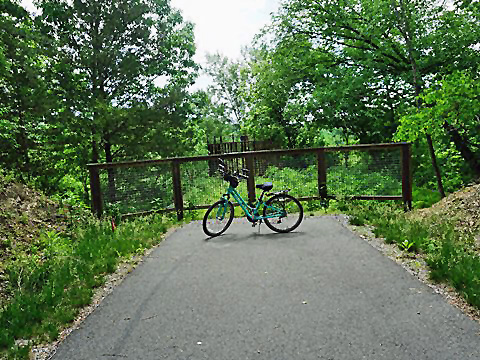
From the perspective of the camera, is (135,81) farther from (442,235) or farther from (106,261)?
(442,235)

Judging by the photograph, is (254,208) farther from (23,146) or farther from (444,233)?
(23,146)

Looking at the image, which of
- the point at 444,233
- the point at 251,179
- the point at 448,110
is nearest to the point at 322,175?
the point at 251,179

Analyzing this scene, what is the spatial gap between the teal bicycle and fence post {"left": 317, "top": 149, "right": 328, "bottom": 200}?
1808 mm

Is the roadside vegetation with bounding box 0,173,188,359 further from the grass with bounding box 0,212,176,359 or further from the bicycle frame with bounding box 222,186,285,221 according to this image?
the bicycle frame with bounding box 222,186,285,221

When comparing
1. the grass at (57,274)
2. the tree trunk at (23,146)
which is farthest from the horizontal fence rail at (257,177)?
the tree trunk at (23,146)

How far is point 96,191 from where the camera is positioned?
7281 mm

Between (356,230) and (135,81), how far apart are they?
9483 mm

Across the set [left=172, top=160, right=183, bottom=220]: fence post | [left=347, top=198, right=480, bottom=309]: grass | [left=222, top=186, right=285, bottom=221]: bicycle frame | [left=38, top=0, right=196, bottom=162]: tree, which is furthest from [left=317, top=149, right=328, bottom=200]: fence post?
[left=38, top=0, right=196, bottom=162]: tree

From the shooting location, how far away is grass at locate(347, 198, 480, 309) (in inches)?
140

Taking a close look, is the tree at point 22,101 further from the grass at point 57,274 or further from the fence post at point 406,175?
the fence post at point 406,175

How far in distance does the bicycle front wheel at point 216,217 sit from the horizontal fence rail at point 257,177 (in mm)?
1096

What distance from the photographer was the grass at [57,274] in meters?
3.18

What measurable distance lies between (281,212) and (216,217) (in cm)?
100

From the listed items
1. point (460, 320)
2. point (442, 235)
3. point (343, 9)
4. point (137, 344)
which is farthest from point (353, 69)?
point (137, 344)
